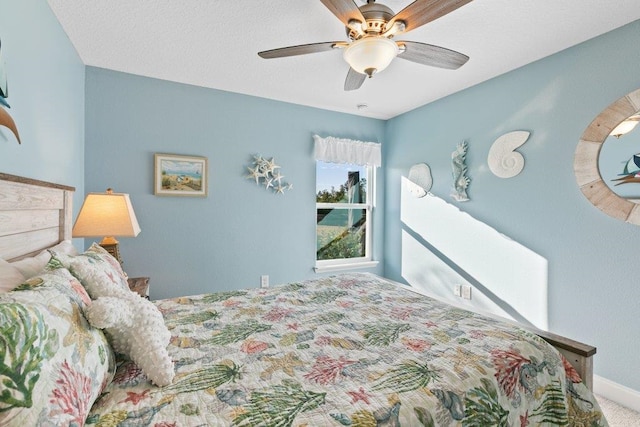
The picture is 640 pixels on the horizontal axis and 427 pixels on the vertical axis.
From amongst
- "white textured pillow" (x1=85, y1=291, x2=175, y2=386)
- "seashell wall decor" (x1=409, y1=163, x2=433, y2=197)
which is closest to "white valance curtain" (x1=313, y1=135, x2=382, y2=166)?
"seashell wall decor" (x1=409, y1=163, x2=433, y2=197)

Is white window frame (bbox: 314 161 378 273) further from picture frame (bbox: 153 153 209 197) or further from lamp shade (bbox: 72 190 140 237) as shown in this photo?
lamp shade (bbox: 72 190 140 237)

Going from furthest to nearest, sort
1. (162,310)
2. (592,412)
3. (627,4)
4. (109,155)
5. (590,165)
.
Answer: (109,155) < (590,165) < (627,4) < (162,310) < (592,412)

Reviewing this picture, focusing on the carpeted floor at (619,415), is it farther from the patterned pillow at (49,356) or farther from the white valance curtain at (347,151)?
the white valance curtain at (347,151)

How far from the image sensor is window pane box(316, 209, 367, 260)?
379 cm

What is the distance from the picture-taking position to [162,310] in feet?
5.55

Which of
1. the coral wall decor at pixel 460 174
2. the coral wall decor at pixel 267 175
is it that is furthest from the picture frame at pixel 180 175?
the coral wall decor at pixel 460 174

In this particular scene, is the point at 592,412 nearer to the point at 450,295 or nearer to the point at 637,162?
the point at 637,162

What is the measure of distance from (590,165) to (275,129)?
2.76 m

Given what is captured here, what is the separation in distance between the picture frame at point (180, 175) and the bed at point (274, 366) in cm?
115

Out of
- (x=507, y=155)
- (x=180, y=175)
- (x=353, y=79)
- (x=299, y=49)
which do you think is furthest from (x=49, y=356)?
(x=507, y=155)

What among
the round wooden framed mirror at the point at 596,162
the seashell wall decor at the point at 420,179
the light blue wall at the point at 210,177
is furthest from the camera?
the seashell wall decor at the point at 420,179

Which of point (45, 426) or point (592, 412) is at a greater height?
point (45, 426)

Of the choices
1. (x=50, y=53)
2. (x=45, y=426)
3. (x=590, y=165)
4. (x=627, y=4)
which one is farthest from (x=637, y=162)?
(x=50, y=53)

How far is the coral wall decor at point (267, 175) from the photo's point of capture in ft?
10.7
